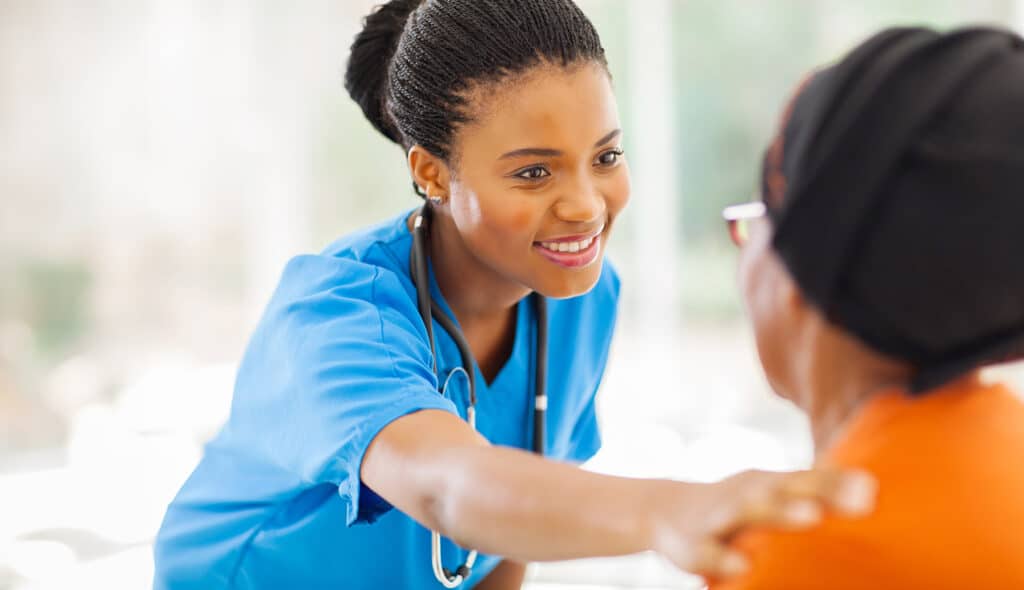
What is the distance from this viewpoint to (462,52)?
1357mm

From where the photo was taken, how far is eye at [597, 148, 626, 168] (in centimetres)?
137

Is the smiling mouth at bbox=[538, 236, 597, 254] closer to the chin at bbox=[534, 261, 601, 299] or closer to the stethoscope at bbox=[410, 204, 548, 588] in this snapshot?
the chin at bbox=[534, 261, 601, 299]

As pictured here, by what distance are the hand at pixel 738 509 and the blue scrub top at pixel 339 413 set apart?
389 millimetres

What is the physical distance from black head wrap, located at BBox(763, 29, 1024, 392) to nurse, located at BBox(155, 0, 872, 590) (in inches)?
12.7

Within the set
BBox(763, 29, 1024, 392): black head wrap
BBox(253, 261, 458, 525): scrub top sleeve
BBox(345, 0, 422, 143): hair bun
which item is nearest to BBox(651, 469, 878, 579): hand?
BBox(763, 29, 1024, 392): black head wrap

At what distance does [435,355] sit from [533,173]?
27 cm

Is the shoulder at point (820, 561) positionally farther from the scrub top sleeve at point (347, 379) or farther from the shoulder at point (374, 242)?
the shoulder at point (374, 242)

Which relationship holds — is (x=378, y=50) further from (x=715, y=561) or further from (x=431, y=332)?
(x=715, y=561)

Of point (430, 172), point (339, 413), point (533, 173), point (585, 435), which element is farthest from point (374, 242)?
point (585, 435)

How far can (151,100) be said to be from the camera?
179 inches

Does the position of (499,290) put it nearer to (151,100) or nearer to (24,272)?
(151,100)

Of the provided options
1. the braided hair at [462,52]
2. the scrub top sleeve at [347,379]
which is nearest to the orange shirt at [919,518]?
the scrub top sleeve at [347,379]

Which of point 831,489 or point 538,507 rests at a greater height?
point 831,489

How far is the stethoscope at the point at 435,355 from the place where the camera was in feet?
4.54
